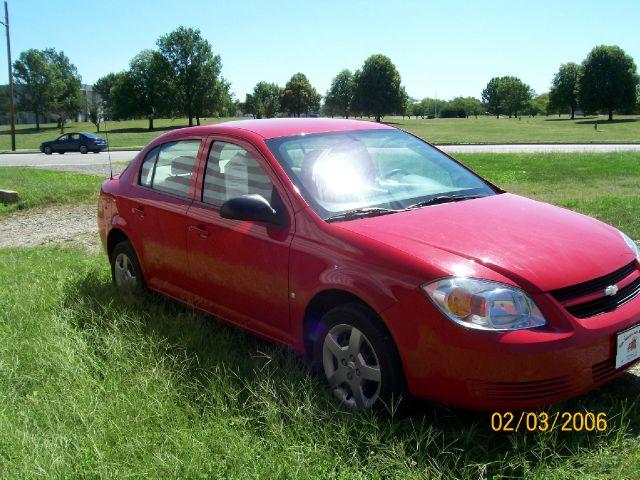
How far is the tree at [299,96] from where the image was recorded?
9669 centimetres

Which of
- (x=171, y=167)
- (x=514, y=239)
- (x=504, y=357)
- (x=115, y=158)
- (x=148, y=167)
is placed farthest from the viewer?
(x=115, y=158)

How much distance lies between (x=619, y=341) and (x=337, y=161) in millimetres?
1946

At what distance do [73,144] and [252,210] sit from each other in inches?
1444

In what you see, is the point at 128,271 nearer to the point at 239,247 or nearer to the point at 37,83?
the point at 239,247

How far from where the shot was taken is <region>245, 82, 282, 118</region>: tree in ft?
358

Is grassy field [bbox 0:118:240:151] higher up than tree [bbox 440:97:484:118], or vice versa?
tree [bbox 440:97:484:118]

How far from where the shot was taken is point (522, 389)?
2723 mm

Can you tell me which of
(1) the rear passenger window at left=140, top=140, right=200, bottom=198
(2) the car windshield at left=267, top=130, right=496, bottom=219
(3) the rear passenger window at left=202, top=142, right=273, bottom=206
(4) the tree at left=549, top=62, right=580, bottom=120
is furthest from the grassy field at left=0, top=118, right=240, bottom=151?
(4) the tree at left=549, top=62, right=580, bottom=120

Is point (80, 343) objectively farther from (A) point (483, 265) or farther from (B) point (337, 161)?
(A) point (483, 265)

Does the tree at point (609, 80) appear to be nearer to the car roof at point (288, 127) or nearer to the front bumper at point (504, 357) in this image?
the car roof at point (288, 127)

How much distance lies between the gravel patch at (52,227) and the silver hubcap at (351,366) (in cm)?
594

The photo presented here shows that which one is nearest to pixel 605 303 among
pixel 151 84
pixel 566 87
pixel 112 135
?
pixel 112 135

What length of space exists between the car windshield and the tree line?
6413 cm

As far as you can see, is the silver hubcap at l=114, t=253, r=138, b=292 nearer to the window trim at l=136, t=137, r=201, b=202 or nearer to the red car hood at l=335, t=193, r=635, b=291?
the window trim at l=136, t=137, r=201, b=202
